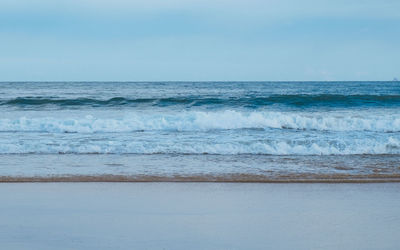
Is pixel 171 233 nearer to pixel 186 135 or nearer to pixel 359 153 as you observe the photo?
pixel 359 153

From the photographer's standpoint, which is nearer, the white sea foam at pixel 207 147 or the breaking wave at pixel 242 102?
the white sea foam at pixel 207 147

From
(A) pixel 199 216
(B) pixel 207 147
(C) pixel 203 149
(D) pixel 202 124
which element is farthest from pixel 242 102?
(A) pixel 199 216

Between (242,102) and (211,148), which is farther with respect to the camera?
(242,102)

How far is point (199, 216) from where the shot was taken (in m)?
4.97

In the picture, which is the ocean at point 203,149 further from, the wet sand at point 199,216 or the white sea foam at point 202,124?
the wet sand at point 199,216

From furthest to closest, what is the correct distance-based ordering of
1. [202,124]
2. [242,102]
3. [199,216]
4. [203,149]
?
[242,102] < [202,124] < [203,149] < [199,216]

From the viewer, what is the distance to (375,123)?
553 inches

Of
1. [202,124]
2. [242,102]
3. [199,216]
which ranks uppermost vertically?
[242,102]

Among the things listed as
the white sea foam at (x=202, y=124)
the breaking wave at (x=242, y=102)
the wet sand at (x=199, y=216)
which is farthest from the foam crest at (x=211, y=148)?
the breaking wave at (x=242, y=102)

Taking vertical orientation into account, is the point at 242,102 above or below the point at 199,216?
above

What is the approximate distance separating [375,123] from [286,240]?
1087cm

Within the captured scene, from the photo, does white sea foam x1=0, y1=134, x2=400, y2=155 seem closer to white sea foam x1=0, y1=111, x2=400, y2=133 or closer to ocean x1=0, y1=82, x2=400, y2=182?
ocean x1=0, y1=82, x2=400, y2=182

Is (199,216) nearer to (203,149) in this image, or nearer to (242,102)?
(203,149)

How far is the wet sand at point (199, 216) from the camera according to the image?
4184 mm
